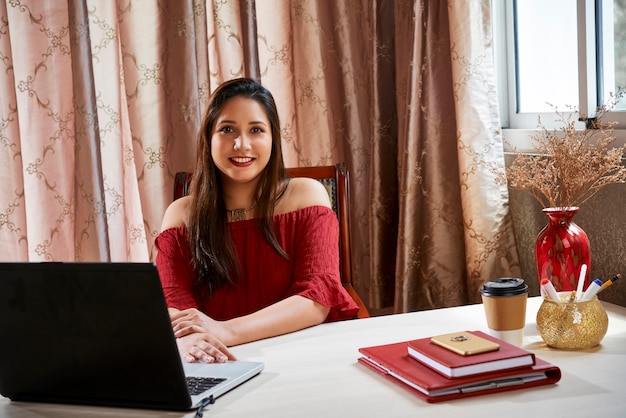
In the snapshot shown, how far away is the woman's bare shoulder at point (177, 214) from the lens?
2018mm

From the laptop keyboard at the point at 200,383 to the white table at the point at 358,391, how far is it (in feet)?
0.11

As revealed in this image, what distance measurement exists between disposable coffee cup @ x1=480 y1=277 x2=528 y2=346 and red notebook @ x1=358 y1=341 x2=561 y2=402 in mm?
193

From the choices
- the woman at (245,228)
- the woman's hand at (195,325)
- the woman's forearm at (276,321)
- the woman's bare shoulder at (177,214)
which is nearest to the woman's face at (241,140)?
the woman at (245,228)

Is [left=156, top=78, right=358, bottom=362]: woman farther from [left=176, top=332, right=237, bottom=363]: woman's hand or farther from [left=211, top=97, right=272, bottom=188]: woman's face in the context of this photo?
[left=176, top=332, right=237, bottom=363]: woman's hand

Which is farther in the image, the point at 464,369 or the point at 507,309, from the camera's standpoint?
the point at 507,309

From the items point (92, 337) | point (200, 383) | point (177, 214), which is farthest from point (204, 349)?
point (177, 214)

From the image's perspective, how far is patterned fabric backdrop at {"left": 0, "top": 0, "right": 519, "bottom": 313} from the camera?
2.52 m

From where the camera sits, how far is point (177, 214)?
6.69 ft

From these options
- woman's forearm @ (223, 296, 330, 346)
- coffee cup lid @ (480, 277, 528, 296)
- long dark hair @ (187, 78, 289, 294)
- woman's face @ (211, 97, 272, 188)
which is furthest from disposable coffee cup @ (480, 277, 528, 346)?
woman's face @ (211, 97, 272, 188)

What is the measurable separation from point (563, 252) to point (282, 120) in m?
1.35

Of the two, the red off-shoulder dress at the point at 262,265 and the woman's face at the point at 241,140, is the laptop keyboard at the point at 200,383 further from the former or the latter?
the woman's face at the point at 241,140

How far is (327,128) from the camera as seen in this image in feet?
9.09

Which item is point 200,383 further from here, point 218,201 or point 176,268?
point 218,201

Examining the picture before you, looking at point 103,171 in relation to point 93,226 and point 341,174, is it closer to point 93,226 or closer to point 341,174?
point 93,226
